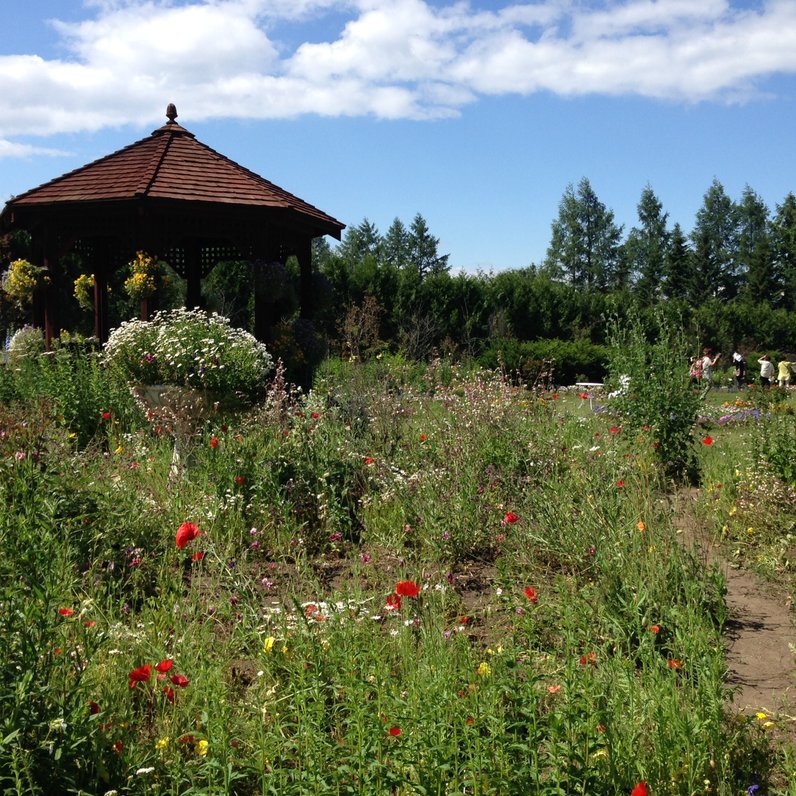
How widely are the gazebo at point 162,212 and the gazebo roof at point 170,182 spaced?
0.04ft

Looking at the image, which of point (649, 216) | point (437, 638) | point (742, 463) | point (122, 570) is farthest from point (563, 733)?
point (649, 216)

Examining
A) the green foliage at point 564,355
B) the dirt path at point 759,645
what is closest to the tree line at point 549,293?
the green foliage at point 564,355

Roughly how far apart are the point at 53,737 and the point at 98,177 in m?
9.62

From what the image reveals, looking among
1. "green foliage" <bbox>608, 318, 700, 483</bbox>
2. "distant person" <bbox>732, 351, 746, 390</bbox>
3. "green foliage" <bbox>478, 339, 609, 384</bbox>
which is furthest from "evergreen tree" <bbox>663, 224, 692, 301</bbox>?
"green foliage" <bbox>608, 318, 700, 483</bbox>

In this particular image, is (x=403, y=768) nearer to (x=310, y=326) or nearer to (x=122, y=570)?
(x=122, y=570)

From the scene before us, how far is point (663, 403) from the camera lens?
6.53m

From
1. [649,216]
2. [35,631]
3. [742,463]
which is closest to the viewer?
[35,631]

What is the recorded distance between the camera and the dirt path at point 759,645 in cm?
299

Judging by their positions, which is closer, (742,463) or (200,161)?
(742,463)

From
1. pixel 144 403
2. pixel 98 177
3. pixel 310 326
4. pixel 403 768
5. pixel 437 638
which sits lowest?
pixel 403 768

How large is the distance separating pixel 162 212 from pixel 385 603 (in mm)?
7569

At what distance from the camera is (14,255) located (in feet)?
62.9

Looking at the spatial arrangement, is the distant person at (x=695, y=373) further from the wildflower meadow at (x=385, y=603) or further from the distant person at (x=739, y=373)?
the distant person at (x=739, y=373)

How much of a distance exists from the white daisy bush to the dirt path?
403 cm
